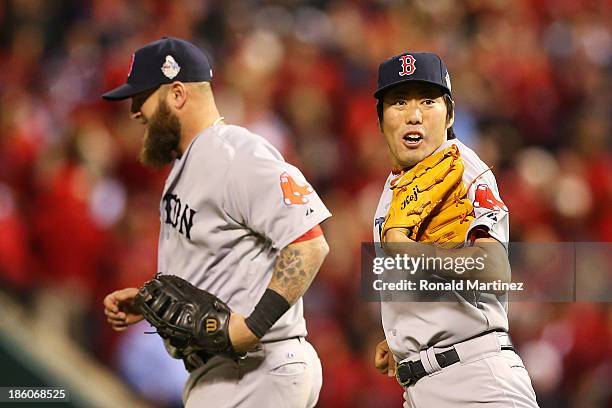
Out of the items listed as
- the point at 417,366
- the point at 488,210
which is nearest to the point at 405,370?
the point at 417,366

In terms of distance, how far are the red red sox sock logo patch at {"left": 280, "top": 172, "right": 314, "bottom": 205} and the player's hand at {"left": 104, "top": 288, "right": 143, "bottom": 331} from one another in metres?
0.51

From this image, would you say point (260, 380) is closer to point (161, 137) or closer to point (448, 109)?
point (161, 137)

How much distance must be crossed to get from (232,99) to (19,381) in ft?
6.36

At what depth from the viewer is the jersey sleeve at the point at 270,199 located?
2.33 m

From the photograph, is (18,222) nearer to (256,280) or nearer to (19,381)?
(19,381)

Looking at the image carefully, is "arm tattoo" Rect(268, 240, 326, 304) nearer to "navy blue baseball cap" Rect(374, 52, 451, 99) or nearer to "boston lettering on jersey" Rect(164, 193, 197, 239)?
"boston lettering on jersey" Rect(164, 193, 197, 239)

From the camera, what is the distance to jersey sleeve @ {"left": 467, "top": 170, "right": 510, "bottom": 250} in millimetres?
1971

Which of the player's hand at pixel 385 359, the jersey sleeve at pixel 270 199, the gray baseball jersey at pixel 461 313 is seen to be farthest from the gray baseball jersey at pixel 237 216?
the gray baseball jersey at pixel 461 313

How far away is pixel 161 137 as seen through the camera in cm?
255

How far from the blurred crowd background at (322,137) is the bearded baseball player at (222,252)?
1727 mm

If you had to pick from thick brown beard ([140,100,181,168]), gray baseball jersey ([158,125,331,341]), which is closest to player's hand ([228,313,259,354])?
gray baseball jersey ([158,125,331,341])

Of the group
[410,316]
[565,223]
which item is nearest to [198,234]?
[410,316]

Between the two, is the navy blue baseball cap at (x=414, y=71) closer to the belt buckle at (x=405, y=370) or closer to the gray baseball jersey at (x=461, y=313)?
the gray baseball jersey at (x=461, y=313)

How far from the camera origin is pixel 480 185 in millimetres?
2039
